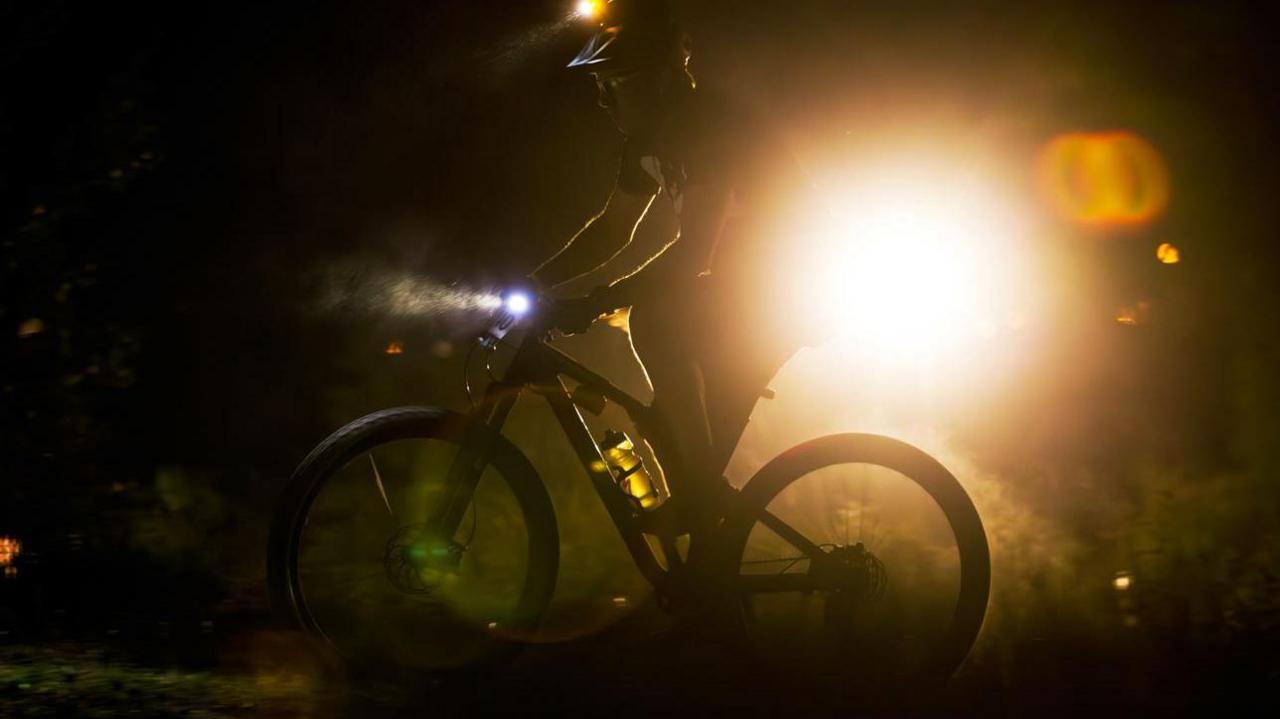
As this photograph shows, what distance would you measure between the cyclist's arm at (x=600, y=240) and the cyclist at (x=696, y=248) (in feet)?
0.15

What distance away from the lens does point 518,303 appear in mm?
4633

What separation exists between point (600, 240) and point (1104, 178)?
3659 mm

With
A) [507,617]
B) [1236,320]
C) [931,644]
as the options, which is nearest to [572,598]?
[507,617]

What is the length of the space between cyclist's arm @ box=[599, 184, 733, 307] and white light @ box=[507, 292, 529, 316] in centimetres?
36

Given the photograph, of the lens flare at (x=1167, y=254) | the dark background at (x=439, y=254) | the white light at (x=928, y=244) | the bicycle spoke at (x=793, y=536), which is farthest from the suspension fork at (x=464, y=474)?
the lens flare at (x=1167, y=254)

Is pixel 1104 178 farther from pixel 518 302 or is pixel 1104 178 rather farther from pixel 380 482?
pixel 380 482

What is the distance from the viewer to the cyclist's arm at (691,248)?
484 centimetres

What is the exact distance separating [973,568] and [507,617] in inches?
59.3

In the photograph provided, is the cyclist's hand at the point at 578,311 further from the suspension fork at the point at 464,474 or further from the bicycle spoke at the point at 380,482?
the bicycle spoke at the point at 380,482

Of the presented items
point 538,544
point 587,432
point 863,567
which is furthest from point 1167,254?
point 538,544

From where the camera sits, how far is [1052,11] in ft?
24.1

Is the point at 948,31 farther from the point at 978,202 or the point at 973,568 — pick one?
the point at 973,568

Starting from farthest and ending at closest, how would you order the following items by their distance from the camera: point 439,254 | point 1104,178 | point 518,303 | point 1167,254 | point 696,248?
1. point 439,254
2. point 1104,178
3. point 1167,254
4. point 696,248
5. point 518,303

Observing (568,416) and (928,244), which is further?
(928,244)
